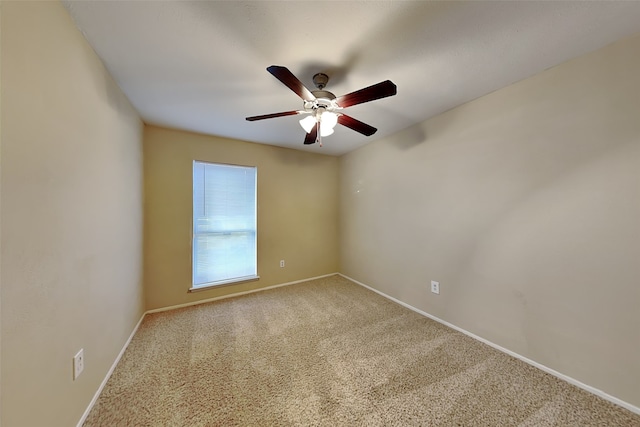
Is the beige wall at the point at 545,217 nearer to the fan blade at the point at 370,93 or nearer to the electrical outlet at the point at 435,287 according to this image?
the electrical outlet at the point at 435,287

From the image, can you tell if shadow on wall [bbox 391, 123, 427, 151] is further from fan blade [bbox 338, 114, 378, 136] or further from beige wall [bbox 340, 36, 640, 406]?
fan blade [bbox 338, 114, 378, 136]

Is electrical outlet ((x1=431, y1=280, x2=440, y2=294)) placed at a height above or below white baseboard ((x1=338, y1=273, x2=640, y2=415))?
above

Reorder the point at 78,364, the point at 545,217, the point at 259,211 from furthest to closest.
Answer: the point at 259,211 < the point at 545,217 < the point at 78,364

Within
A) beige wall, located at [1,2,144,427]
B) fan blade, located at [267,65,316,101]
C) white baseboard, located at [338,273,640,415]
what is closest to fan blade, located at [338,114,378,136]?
fan blade, located at [267,65,316,101]

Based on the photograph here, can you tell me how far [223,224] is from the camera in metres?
2.95

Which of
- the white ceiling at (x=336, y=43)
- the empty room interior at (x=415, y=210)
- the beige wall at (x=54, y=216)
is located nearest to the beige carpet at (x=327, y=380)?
the empty room interior at (x=415, y=210)

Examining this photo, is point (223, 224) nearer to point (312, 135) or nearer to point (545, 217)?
point (312, 135)

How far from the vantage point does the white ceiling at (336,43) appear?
111cm

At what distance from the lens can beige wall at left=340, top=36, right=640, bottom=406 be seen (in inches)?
51.6

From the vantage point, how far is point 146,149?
247cm

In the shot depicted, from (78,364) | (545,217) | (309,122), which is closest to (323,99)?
(309,122)

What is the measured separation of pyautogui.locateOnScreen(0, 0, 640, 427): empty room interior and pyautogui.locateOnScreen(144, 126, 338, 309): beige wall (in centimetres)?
8

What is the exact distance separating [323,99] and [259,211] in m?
2.02

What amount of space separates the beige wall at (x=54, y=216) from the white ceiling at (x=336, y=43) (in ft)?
0.97
